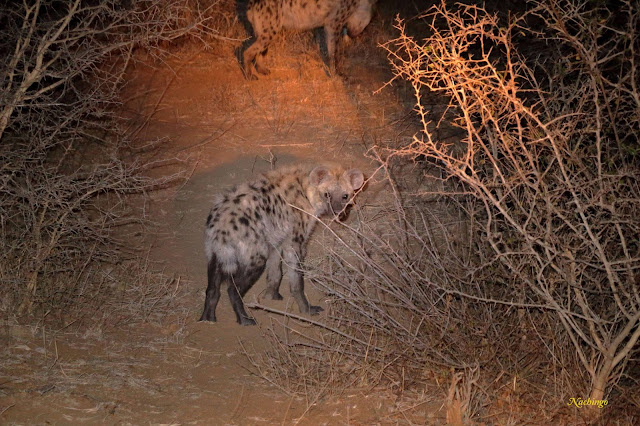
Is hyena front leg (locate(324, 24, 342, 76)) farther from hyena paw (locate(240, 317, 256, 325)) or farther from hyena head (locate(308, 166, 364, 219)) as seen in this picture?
hyena paw (locate(240, 317, 256, 325))

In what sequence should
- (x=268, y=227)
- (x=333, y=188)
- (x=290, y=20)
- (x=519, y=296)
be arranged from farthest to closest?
1. (x=290, y=20)
2. (x=333, y=188)
3. (x=268, y=227)
4. (x=519, y=296)

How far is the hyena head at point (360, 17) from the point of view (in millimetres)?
8211

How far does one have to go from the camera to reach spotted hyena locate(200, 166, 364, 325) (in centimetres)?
421

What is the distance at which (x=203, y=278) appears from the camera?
477cm

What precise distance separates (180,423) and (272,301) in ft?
5.66

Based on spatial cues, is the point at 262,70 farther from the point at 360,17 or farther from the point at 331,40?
the point at 360,17

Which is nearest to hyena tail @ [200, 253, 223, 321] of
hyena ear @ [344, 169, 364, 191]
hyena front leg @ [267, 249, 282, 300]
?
hyena front leg @ [267, 249, 282, 300]

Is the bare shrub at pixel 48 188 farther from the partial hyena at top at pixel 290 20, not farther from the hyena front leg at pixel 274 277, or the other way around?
the partial hyena at top at pixel 290 20

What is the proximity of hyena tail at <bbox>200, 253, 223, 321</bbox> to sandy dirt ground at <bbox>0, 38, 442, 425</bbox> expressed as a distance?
0.32 feet

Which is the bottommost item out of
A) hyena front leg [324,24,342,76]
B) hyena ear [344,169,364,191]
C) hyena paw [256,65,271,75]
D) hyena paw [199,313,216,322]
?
hyena paw [199,313,216,322]

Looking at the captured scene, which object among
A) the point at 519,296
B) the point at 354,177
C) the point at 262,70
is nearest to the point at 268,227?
the point at 354,177

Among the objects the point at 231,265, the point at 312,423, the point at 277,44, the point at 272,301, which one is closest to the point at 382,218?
the point at 272,301

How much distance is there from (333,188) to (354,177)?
0.16m

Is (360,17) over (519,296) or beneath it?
over
